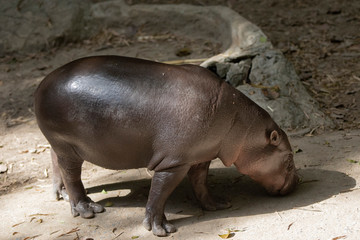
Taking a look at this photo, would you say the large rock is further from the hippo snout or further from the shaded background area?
the hippo snout

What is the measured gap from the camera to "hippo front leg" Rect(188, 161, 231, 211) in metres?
4.45

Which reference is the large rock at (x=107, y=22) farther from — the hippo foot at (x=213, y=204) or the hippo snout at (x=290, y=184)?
the hippo foot at (x=213, y=204)

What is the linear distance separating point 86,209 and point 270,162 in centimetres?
162

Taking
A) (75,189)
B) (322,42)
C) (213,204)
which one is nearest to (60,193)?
(75,189)

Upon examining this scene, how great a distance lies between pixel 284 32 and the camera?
8.45 meters

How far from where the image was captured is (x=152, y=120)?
12.7ft

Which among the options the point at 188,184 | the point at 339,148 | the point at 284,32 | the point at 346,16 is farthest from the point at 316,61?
the point at 188,184

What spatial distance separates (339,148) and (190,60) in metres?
2.76

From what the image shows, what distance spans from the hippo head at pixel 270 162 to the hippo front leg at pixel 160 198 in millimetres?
610

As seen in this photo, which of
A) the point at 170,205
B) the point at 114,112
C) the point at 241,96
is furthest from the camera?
the point at 170,205

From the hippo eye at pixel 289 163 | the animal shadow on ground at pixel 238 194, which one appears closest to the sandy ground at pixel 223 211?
the animal shadow on ground at pixel 238 194

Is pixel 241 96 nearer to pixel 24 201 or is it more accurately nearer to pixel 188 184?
pixel 188 184

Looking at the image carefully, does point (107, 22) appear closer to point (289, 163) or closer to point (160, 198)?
point (289, 163)

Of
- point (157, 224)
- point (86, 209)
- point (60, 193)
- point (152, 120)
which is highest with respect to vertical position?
point (152, 120)
